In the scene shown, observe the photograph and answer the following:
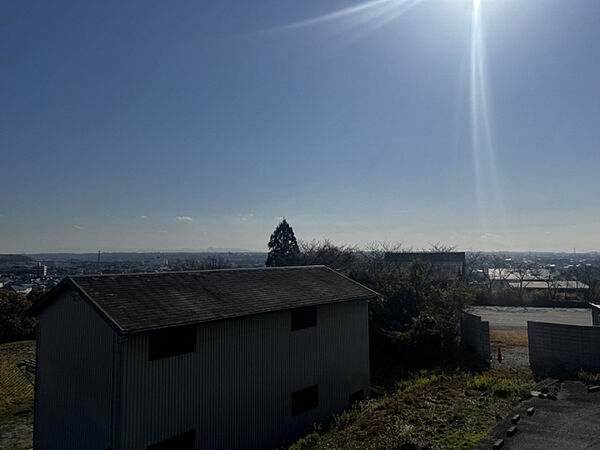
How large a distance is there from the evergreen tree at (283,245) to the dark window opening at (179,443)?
31.0m

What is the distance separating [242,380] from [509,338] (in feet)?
65.1

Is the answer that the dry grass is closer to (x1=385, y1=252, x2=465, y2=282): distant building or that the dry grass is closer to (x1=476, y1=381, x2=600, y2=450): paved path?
(x1=476, y1=381, x2=600, y2=450): paved path

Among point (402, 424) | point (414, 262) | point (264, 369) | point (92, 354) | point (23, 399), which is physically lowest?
point (23, 399)

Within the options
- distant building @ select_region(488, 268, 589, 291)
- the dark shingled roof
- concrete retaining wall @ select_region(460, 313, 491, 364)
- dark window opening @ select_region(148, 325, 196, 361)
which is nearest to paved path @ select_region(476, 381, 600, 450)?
the dark shingled roof

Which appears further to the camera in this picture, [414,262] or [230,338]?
[414,262]

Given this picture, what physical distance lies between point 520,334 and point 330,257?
1929 centimetres

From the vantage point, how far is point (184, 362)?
32.8 ft

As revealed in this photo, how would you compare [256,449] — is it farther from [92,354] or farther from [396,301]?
[396,301]

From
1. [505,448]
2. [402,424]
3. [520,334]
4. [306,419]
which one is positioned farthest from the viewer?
[520,334]

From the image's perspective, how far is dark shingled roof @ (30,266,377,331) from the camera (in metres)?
9.59

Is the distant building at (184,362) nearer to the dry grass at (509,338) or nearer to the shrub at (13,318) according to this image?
the dry grass at (509,338)

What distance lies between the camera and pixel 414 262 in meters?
23.5

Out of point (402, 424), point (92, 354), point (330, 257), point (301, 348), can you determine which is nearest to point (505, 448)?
point (402, 424)

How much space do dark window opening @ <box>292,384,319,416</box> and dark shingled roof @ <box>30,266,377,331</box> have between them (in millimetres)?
2936
